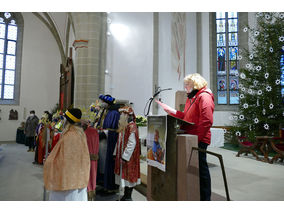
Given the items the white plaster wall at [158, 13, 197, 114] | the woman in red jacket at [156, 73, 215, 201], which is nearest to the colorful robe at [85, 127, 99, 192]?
the woman in red jacket at [156, 73, 215, 201]

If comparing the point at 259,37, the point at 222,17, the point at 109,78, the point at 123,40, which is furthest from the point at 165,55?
the point at 222,17

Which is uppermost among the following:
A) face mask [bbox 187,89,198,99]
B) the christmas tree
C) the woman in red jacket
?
the christmas tree

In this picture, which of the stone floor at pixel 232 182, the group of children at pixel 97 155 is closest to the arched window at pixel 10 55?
the stone floor at pixel 232 182

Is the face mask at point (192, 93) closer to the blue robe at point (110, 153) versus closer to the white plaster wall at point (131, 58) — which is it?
the blue robe at point (110, 153)

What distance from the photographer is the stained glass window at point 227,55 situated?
1102 centimetres

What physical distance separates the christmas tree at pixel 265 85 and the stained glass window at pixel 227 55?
2860mm

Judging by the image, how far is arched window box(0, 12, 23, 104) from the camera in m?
12.7

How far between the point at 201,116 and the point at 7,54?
1390cm

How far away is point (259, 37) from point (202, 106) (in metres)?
7.04

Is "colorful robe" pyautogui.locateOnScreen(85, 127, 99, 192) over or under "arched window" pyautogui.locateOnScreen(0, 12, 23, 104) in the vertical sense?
under

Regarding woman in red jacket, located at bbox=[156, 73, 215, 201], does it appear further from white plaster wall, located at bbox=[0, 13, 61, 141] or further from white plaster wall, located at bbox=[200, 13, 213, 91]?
white plaster wall, located at bbox=[0, 13, 61, 141]

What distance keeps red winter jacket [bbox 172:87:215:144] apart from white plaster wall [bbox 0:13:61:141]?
12.7 meters

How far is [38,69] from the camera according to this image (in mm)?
13508

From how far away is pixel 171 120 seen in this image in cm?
209
